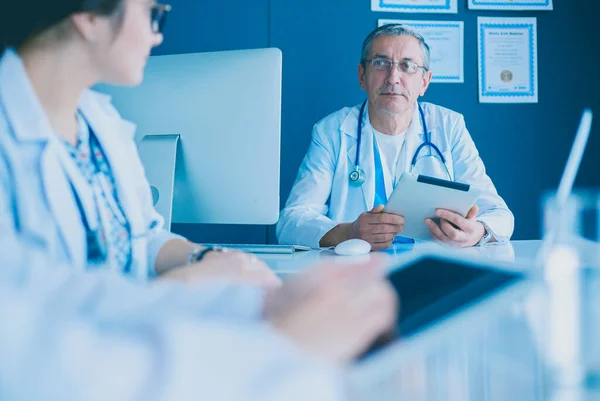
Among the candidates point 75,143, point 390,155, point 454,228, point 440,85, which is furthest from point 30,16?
point 440,85

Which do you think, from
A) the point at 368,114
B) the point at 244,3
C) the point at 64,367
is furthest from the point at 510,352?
the point at 244,3

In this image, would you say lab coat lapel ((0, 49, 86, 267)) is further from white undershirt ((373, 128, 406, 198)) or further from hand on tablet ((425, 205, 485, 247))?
white undershirt ((373, 128, 406, 198))

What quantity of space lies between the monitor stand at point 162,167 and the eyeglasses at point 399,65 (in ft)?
3.82

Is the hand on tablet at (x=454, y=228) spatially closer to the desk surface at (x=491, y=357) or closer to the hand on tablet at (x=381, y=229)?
the hand on tablet at (x=381, y=229)

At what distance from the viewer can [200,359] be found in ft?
1.22

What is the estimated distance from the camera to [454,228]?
1.44m

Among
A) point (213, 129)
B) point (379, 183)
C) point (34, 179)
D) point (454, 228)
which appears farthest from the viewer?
point (379, 183)

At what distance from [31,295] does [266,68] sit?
2.85 feet

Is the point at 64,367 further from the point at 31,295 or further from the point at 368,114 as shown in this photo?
the point at 368,114

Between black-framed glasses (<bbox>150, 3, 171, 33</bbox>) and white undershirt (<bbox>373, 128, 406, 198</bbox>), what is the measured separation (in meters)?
1.36

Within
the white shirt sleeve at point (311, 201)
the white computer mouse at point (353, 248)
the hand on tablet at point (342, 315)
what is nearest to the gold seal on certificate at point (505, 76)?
the white shirt sleeve at point (311, 201)

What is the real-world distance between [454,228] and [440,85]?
138 cm

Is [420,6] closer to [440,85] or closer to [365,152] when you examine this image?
[440,85]

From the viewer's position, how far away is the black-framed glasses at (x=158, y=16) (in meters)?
0.90
